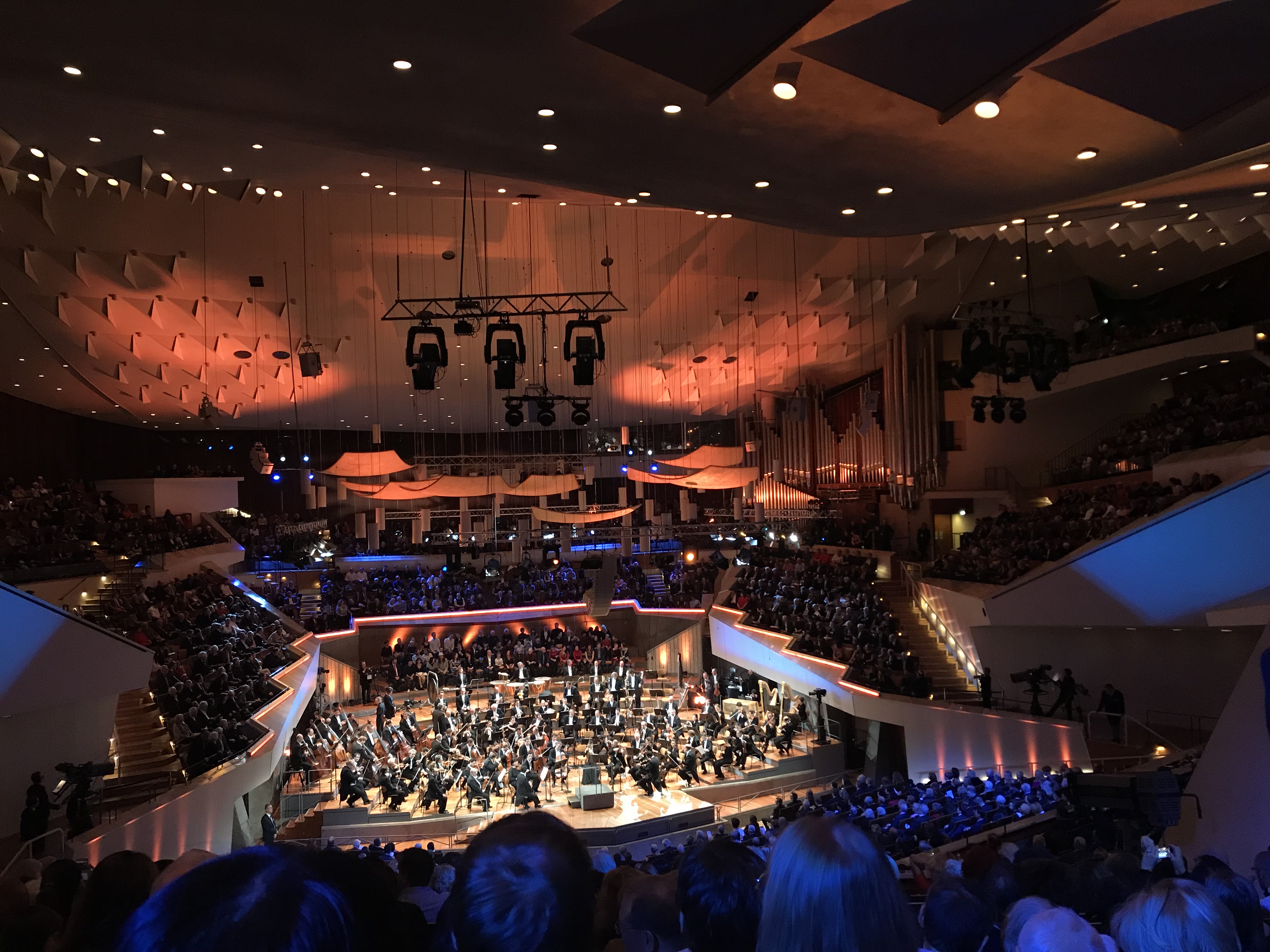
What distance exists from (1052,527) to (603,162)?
11.1 m

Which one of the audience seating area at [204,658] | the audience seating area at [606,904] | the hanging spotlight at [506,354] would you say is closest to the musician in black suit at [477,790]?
the audience seating area at [204,658]

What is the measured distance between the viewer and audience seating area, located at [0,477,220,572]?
1495cm

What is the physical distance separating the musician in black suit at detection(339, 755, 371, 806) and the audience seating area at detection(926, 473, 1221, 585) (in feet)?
33.9

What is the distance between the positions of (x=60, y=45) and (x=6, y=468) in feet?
62.2

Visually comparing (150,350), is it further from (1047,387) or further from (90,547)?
A: (1047,387)

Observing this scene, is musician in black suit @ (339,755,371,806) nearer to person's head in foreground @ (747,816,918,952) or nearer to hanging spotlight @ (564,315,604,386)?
hanging spotlight @ (564,315,604,386)

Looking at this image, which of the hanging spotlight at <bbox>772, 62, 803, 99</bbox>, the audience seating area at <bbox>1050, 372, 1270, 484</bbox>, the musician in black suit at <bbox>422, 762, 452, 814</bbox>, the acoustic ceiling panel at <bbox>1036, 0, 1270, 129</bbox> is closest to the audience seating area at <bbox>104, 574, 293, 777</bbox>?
the musician in black suit at <bbox>422, 762, 452, 814</bbox>

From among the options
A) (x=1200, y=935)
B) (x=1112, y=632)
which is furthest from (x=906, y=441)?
(x=1200, y=935)

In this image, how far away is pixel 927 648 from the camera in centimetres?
1755

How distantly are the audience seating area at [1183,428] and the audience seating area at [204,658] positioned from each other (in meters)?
13.8

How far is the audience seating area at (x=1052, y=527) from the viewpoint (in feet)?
42.5

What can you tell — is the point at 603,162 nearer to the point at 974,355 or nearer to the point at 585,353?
the point at 585,353

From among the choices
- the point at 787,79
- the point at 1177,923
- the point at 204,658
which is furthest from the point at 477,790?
the point at 1177,923

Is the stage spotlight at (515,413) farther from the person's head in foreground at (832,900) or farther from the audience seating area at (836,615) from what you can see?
the person's head in foreground at (832,900)
